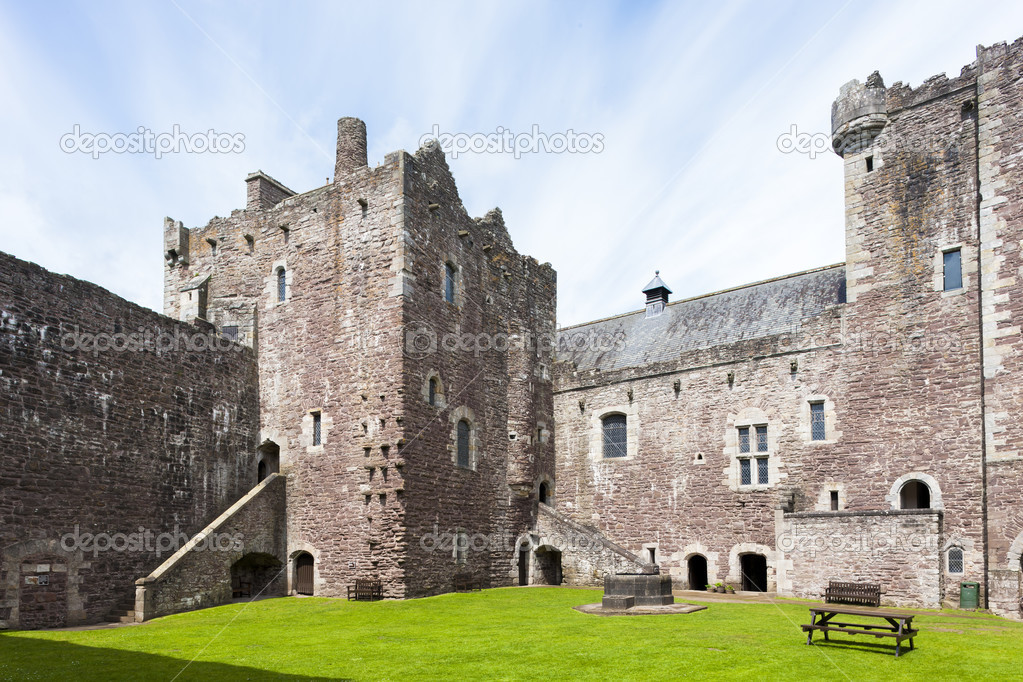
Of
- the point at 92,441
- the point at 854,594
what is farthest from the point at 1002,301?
the point at 92,441

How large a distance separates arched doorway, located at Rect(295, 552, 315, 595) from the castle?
70 millimetres

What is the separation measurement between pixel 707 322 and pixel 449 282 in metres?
9.02

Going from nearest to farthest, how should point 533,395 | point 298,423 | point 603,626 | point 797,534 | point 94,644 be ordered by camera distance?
1. point 94,644
2. point 603,626
3. point 797,534
4. point 298,423
5. point 533,395

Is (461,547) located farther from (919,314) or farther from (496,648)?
(919,314)

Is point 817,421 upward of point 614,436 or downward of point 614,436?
upward

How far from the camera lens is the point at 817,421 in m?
22.2

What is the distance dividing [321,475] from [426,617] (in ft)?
21.0

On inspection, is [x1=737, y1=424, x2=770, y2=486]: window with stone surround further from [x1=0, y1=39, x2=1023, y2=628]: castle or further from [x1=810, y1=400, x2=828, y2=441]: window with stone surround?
[x1=810, y1=400, x2=828, y2=441]: window with stone surround

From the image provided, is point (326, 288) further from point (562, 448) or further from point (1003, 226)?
point (1003, 226)

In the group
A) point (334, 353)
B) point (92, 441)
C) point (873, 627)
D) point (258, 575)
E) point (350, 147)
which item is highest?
point (350, 147)

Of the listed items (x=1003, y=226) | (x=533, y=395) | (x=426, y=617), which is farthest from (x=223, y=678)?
(x=1003, y=226)

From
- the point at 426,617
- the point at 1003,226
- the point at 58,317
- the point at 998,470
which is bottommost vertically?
the point at 426,617

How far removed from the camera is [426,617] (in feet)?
55.8

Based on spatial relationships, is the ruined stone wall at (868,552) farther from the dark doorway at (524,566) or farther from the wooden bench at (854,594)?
the dark doorway at (524,566)
